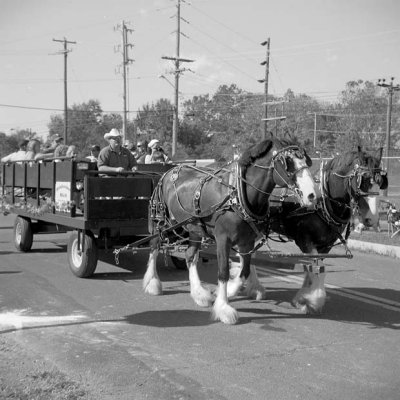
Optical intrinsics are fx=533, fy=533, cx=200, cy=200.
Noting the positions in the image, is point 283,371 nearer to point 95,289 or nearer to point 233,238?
point 233,238

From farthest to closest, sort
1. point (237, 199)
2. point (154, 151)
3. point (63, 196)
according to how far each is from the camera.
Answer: point (154, 151), point (63, 196), point (237, 199)

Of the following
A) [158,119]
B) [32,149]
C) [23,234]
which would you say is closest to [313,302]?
[23,234]

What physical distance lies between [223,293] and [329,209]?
5.03ft

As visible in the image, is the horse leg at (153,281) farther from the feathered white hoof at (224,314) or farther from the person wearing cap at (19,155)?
the person wearing cap at (19,155)

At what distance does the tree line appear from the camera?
2357 inches

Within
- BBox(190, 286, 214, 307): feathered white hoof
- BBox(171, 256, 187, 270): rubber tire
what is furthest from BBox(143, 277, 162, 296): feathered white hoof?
BBox(171, 256, 187, 270): rubber tire

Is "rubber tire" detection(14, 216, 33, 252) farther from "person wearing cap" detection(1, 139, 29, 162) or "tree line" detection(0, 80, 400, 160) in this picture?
"tree line" detection(0, 80, 400, 160)

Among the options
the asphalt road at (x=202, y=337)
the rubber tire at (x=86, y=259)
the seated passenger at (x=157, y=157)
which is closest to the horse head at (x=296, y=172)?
the asphalt road at (x=202, y=337)

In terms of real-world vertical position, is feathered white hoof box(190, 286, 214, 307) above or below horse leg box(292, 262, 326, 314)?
below

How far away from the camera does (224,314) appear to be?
575 centimetres

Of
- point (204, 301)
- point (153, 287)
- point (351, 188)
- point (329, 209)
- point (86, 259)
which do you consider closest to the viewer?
point (351, 188)

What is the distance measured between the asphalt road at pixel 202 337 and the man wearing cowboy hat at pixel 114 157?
1.70 meters

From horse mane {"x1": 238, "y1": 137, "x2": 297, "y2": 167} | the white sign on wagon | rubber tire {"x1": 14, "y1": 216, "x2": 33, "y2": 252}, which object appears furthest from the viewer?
rubber tire {"x1": 14, "y1": 216, "x2": 33, "y2": 252}

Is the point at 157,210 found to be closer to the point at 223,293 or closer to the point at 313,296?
the point at 223,293
